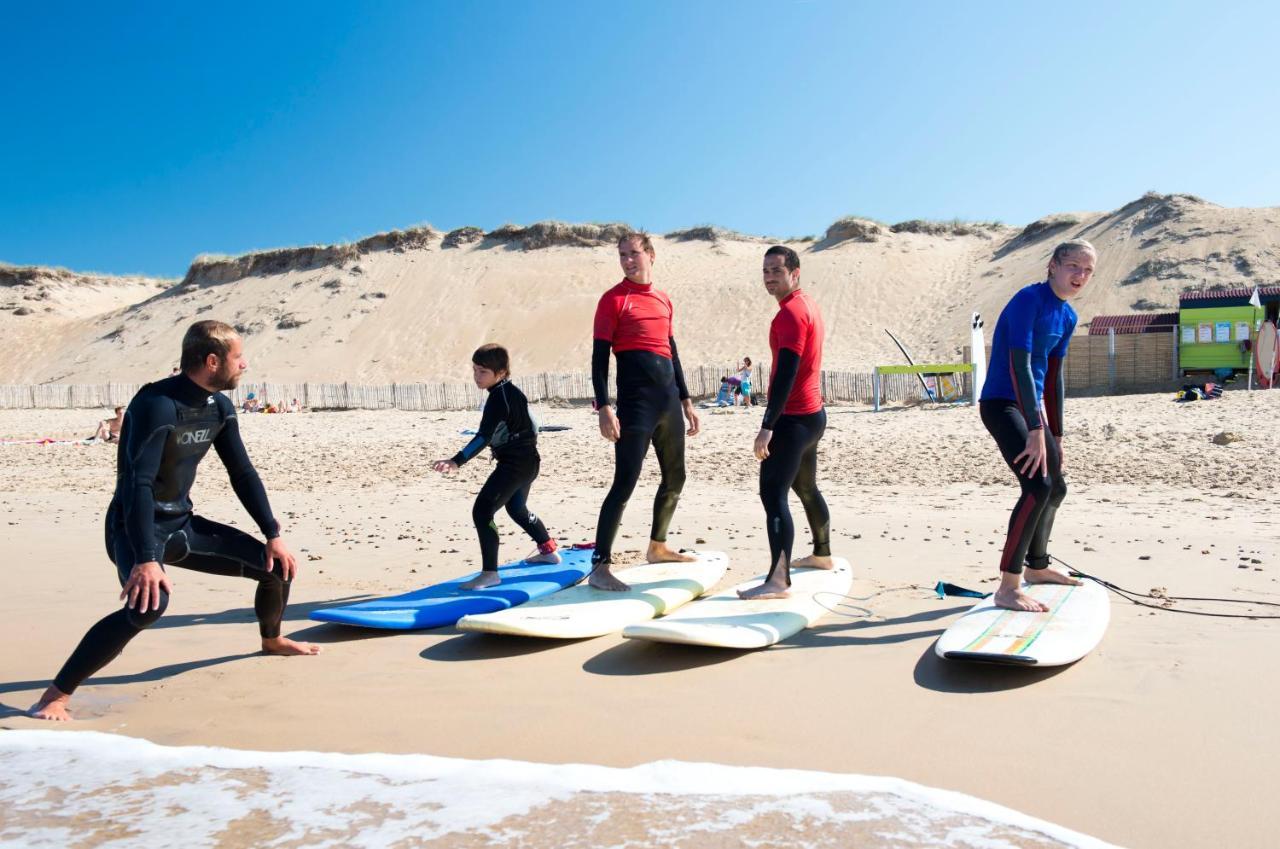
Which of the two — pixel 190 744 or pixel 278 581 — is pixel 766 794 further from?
pixel 278 581

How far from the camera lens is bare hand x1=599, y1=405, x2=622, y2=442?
4983 mm

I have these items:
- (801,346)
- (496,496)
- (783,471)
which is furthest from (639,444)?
(801,346)

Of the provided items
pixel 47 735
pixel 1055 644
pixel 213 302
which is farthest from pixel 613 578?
pixel 213 302

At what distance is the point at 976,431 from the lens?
14.0m

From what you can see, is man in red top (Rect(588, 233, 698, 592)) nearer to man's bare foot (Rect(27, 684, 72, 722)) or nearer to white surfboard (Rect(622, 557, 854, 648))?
white surfboard (Rect(622, 557, 854, 648))

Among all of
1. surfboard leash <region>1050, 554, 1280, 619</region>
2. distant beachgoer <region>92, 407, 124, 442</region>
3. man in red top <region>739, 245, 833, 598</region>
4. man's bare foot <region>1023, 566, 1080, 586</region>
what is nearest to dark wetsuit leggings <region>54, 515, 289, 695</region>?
man in red top <region>739, 245, 833, 598</region>

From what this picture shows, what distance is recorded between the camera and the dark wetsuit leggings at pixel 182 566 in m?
3.46

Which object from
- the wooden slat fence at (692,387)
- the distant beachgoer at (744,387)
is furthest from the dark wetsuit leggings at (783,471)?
the distant beachgoer at (744,387)

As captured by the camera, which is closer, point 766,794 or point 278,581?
point 766,794

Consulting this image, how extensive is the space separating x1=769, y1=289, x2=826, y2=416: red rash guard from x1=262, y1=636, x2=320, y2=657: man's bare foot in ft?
8.37

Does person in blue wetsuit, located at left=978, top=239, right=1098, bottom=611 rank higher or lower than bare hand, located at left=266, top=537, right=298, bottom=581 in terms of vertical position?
higher

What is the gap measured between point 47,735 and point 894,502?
7.13 meters

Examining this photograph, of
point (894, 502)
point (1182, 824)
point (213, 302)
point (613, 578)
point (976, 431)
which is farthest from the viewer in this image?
point (213, 302)

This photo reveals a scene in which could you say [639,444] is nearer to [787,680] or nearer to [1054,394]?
[787,680]
